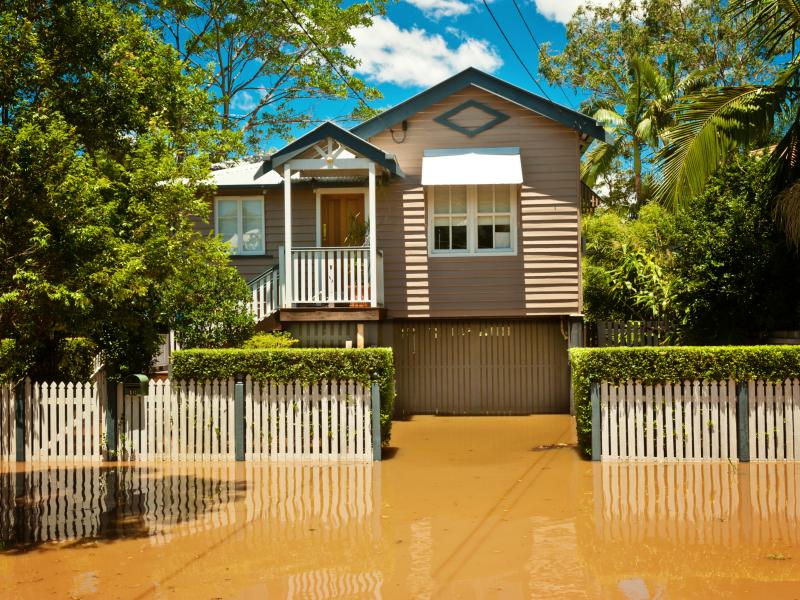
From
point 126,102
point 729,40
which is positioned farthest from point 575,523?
point 729,40

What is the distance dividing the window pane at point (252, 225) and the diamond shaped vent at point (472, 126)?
4689mm

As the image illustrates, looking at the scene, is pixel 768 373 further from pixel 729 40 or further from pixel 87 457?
pixel 729 40

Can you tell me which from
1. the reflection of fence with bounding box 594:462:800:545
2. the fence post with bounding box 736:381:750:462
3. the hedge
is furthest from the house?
the reflection of fence with bounding box 594:462:800:545

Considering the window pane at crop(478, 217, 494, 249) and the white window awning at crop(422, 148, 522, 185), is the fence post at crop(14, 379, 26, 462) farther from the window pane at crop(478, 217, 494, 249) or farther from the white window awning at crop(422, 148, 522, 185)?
the window pane at crop(478, 217, 494, 249)

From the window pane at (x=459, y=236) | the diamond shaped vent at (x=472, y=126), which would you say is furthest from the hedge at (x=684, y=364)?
the diamond shaped vent at (x=472, y=126)

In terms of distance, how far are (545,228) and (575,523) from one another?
9952mm

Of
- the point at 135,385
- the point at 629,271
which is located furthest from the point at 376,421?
the point at 629,271

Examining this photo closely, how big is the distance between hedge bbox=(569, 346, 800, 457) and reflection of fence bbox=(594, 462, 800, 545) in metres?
1.33

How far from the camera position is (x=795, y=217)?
1479 centimetres

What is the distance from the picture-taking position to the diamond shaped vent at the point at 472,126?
61.6 feet

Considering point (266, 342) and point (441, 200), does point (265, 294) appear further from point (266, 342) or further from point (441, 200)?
point (441, 200)

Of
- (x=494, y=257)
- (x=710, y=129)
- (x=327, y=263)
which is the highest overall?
(x=710, y=129)

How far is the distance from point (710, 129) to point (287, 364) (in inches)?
350

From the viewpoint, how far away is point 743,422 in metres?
13.1
